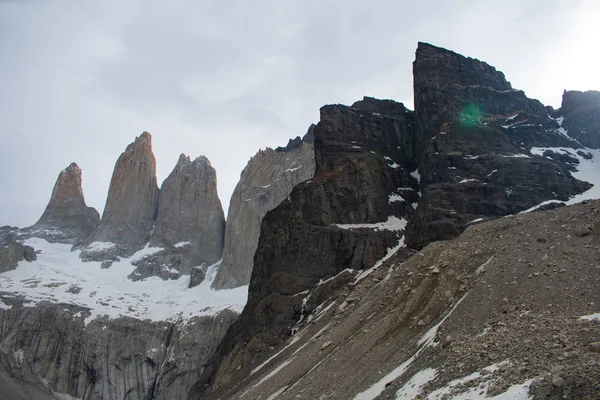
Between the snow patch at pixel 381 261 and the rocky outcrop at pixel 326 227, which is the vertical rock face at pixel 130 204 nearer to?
the rocky outcrop at pixel 326 227

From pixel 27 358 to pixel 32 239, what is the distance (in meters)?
75.5

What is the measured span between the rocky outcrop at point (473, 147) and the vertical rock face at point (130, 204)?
345 feet

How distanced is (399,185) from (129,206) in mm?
109032

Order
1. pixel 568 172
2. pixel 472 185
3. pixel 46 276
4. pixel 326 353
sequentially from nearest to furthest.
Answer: pixel 326 353
pixel 472 185
pixel 568 172
pixel 46 276

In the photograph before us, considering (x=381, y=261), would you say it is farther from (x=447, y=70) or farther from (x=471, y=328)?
(x=447, y=70)

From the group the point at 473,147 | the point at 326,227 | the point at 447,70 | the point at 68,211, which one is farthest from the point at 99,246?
the point at 473,147

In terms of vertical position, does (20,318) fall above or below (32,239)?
below

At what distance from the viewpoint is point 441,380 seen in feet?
70.5

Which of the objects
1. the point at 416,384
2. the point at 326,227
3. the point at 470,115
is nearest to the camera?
the point at 416,384

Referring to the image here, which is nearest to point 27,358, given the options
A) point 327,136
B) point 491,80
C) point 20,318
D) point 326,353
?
point 20,318

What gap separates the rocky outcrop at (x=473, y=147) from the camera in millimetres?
68188

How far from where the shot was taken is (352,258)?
68438mm

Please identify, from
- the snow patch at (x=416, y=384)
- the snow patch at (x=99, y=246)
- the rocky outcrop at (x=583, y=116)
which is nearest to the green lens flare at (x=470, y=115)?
the rocky outcrop at (x=583, y=116)

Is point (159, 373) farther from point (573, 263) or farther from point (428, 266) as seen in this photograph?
point (573, 263)
